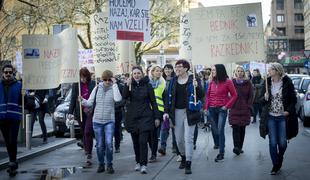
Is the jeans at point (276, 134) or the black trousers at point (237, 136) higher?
the jeans at point (276, 134)

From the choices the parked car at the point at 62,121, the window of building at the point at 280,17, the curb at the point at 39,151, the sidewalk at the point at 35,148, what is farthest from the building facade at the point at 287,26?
the curb at the point at 39,151

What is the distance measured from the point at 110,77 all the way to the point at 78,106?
1.79 m

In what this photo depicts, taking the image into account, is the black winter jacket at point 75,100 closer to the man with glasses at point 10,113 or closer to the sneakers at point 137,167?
the man with glasses at point 10,113

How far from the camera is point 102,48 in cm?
1412

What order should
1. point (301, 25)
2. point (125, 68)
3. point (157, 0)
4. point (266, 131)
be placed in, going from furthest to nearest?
point (301, 25) → point (157, 0) → point (125, 68) → point (266, 131)

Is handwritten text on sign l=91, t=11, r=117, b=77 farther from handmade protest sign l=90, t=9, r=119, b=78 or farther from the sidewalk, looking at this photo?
the sidewalk

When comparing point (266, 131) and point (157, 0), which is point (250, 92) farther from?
point (157, 0)

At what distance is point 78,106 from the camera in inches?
474

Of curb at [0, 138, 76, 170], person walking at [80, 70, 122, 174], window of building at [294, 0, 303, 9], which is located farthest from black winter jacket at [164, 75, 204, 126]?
window of building at [294, 0, 303, 9]

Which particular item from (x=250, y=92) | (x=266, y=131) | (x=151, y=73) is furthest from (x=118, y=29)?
(x=266, y=131)

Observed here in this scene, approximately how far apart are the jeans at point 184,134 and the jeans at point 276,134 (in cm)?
130

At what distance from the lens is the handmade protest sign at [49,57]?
12320 mm

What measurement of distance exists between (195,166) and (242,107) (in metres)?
2.24

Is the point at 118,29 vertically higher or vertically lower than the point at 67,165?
higher
